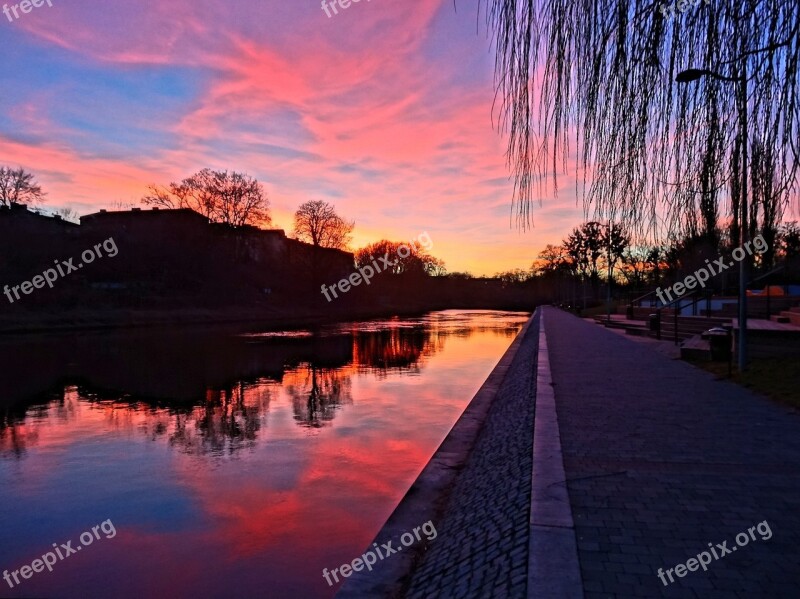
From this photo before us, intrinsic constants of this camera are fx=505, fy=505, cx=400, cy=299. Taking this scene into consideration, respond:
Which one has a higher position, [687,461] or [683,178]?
[683,178]

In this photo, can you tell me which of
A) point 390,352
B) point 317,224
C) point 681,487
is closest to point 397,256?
point 317,224

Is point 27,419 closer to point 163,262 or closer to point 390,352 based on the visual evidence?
point 390,352

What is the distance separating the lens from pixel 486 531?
4438mm

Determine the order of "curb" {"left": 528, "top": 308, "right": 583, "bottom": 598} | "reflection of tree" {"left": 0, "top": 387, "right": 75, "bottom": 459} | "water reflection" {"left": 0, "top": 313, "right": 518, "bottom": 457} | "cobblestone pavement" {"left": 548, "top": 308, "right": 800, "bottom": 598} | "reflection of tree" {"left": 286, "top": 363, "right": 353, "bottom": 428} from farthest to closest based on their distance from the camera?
1. "reflection of tree" {"left": 286, "top": 363, "right": 353, "bottom": 428}
2. "water reflection" {"left": 0, "top": 313, "right": 518, "bottom": 457}
3. "reflection of tree" {"left": 0, "top": 387, "right": 75, "bottom": 459}
4. "cobblestone pavement" {"left": 548, "top": 308, "right": 800, "bottom": 598}
5. "curb" {"left": 528, "top": 308, "right": 583, "bottom": 598}

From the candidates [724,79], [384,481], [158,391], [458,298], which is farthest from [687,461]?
[458,298]

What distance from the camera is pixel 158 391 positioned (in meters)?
14.3

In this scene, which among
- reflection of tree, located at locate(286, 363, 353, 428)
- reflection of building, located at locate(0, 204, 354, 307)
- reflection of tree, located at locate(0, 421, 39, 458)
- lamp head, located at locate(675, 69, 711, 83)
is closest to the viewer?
lamp head, located at locate(675, 69, 711, 83)

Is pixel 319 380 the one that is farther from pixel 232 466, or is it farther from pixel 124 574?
pixel 124 574

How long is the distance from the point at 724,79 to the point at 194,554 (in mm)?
5948

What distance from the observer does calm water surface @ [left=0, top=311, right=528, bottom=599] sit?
5.04 m

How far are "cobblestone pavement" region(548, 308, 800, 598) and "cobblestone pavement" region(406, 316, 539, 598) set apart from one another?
1.52 feet

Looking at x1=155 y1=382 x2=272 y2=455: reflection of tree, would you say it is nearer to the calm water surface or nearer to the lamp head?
the calm water surface

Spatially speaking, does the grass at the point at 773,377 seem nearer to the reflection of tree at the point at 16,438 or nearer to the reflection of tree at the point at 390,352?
the reflection of tree at the point at 390,352

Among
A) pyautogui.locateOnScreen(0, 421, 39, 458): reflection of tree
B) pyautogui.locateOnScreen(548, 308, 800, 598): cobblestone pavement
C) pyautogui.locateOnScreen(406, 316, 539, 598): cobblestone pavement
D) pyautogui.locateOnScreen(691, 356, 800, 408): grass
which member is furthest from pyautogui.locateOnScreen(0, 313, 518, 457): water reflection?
pyautogui.locateOnScreen(691, 356, 800, 408): grass
